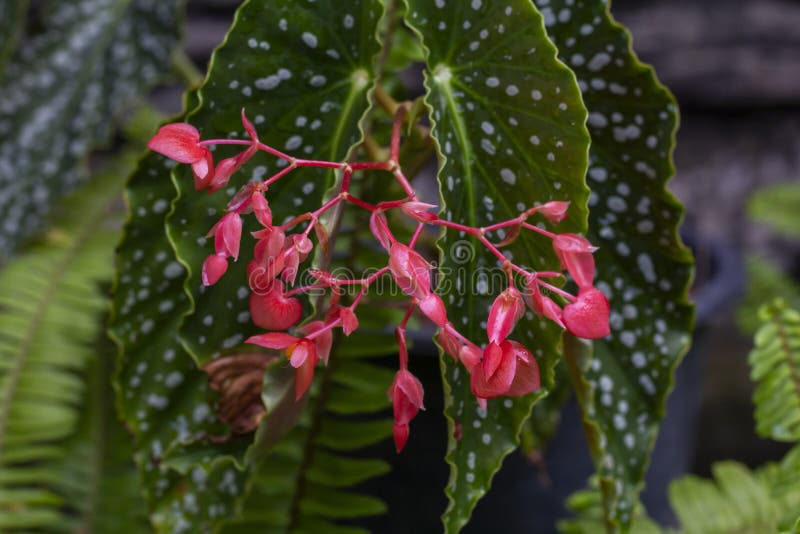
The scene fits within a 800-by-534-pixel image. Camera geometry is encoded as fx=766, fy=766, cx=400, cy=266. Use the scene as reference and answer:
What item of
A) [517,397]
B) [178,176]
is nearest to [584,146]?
[517,397]

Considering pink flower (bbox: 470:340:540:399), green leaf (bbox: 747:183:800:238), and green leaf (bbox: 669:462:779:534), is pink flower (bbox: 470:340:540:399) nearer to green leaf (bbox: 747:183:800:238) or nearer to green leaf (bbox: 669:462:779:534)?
green leaf (bbox: 669:462:779:534)

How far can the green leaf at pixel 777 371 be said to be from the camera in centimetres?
62

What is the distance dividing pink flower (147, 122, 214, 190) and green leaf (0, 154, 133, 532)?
0.49m

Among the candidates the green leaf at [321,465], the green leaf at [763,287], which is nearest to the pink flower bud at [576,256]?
the green leaf at [321,465]

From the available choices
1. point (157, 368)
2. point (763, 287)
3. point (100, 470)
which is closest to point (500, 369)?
point (157, 368)

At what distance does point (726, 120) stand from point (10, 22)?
63.9 inches

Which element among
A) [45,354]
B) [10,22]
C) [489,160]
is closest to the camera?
[489,160]

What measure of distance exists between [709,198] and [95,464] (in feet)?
5.38

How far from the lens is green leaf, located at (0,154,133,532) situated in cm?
83

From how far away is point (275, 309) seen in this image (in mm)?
→ 460

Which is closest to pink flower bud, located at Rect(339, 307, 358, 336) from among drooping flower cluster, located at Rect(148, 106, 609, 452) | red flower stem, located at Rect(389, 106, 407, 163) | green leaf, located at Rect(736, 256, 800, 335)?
drooping flower cluster, located at Rect(148, 106, 609, 452)

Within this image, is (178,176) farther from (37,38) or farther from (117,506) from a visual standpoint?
(37,38)

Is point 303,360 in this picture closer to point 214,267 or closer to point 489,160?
point 214,267

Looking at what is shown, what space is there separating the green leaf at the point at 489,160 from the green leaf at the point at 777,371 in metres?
0.24
